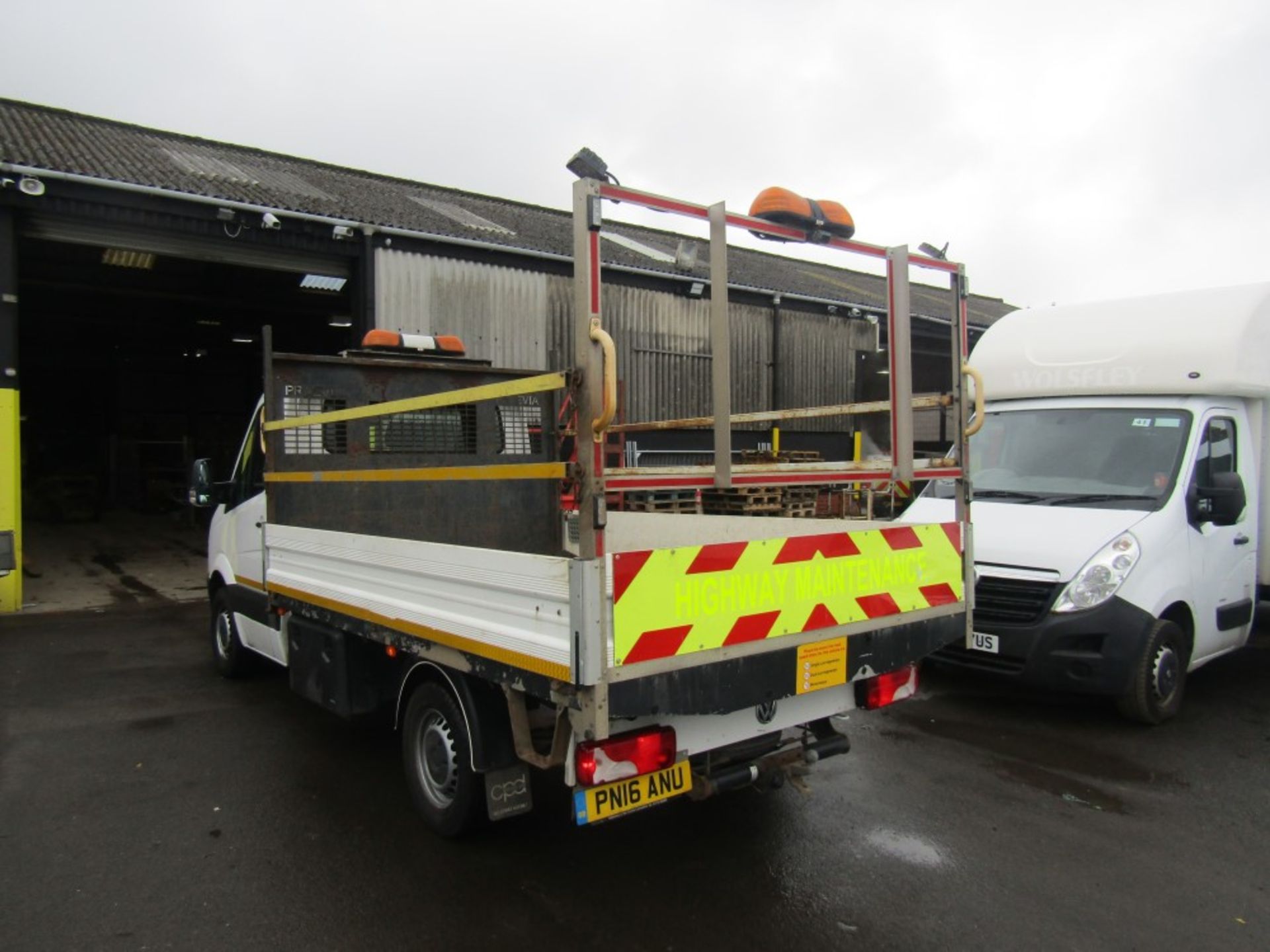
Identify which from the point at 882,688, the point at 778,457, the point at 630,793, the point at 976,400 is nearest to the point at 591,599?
the point at 630,793

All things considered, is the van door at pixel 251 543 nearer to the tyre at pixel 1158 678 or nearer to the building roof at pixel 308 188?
the tyre at pixel 1158 678

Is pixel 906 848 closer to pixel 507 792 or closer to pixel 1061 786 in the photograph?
pixel 1061 786

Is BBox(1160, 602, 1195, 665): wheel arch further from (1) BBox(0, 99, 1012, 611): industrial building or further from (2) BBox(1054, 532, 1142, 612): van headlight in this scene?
(1) BBox(0, 99, 1012, 611): industrial building

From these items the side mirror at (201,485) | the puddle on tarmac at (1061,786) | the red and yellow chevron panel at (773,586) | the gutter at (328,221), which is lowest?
the puddle on tarmac at (1061,786)

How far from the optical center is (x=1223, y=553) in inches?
230

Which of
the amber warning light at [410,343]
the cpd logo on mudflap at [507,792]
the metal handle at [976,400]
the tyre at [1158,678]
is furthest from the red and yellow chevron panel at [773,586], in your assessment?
the amber warning light at [410,343]

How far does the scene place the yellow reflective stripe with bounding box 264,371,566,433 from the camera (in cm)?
284

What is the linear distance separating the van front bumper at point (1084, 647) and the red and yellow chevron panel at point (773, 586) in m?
1.55

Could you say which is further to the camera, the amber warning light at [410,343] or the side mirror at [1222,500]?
the amber warning light at [410,343]

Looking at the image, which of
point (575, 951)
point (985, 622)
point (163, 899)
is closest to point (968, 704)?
point (985, 622)

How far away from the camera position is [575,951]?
2.97 m

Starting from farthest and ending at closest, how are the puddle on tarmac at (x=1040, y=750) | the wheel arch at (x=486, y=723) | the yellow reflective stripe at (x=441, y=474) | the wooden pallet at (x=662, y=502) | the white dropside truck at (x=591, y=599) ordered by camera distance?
the wooden pallet at (x=662, y=502), the puddle on tarmac at (x=1040, y=750), the wheel arch at (x=486, y=723), the yellow reflective stripe at (x=441, y=474), the white dropside truck at (x=591, y=599)

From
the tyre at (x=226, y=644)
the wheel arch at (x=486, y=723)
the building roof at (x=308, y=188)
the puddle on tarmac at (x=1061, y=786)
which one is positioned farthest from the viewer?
the building roof at (x=308, y=188)

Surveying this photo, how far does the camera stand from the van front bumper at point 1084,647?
508 centimetres
